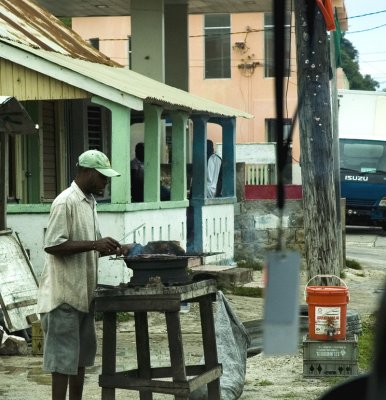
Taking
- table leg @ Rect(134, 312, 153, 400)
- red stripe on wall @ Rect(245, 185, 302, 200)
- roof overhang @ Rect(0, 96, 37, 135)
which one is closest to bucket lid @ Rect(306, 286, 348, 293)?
table leg @ Rect(134, 312, 153, 400)

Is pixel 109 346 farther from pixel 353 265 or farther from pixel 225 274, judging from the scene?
pixel 353 265

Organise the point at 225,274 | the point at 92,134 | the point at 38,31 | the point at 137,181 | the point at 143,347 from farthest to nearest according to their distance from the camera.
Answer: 1. the point at 92,134
2. the point at 137,181
3. the point at 225,274
4. the point at 38,31
5. the point at 143,347

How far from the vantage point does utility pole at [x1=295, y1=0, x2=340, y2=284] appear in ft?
35.0

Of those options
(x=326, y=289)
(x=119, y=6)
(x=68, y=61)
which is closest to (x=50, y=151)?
(x=68, y=61)

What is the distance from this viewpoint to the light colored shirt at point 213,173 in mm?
19797

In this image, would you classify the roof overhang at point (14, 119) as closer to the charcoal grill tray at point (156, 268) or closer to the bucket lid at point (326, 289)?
the bucket lid at point (326, 289)

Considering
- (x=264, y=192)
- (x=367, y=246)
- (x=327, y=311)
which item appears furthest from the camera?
(x=367, y=246)

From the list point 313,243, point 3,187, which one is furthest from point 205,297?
point 3,187

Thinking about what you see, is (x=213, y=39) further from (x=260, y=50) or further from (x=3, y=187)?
(x=3, y=187)

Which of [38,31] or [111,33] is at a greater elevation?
[111,33]

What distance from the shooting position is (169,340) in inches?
A: 308

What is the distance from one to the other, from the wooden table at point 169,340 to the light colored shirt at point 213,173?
35.6 feet

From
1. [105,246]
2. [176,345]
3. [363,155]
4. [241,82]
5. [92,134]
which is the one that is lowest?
[176,345]

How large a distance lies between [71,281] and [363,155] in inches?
926
